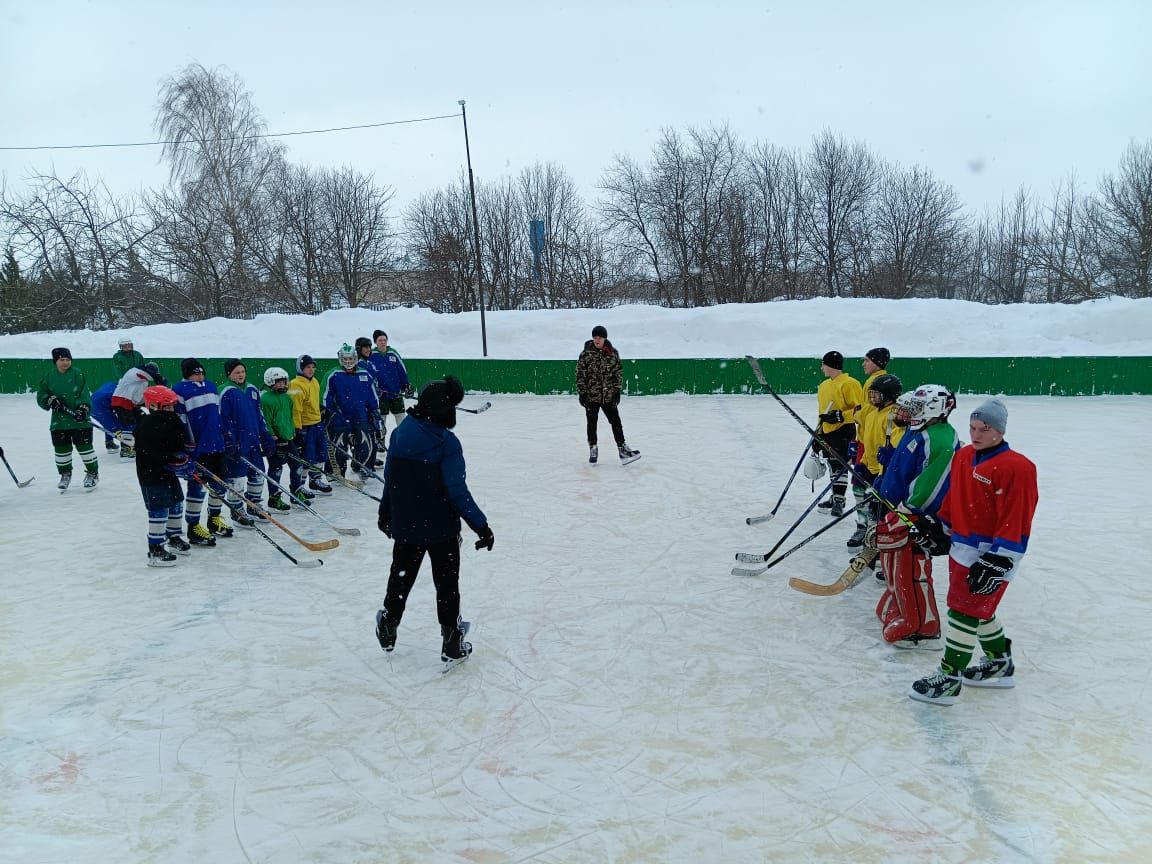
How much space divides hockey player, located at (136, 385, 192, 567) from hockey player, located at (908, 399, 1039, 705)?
5.68 meters

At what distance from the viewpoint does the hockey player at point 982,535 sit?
3.47 meters

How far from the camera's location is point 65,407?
868 centimetres

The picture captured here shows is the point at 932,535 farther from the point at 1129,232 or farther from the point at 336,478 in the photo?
the point at 1129,232

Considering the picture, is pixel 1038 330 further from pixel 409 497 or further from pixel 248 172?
pixel 248 172

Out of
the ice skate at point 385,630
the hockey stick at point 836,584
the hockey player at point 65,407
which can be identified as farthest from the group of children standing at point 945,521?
the hockey player at point 65,407

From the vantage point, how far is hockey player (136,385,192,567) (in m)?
5.95

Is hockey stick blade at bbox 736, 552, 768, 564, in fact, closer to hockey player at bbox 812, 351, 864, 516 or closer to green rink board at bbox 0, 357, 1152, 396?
hockey player at bbox 812, 351, 864, 516

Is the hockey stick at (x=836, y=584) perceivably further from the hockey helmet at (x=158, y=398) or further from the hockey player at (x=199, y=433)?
the hockey helmet at (x=158, y=398)

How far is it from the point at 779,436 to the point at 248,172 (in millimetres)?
29598

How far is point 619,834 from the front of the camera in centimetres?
299

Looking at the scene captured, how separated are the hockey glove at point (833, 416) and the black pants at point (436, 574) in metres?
4.06

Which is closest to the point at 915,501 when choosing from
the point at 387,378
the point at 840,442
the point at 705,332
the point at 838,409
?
the point at 838,409

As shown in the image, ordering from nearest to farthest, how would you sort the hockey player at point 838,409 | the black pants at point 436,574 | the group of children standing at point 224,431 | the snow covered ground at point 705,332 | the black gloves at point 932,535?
the black gloves at point 932,535 < the black pants at point 436,574 < the group of children standing at point 224,431 < the hockey player at point 838,409 < the snow covered ground at point 705,332

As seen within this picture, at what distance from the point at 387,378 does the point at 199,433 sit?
3591mm
